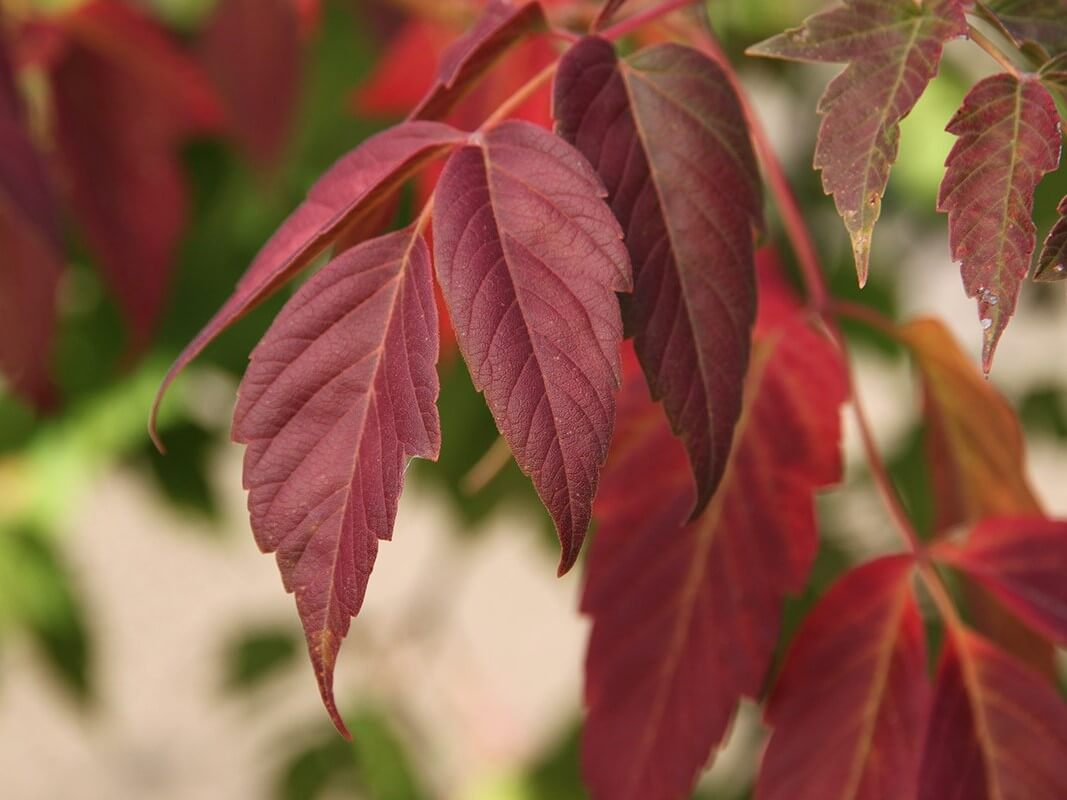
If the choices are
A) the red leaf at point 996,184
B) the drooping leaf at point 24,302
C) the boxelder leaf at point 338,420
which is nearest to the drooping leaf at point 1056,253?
the red leaf at point 996,184

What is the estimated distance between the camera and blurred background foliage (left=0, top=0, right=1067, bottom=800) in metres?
0.85

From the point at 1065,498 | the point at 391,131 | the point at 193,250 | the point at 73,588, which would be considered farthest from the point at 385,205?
the point at 1065,498

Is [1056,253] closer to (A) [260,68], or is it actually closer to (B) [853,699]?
(B) [853,699]

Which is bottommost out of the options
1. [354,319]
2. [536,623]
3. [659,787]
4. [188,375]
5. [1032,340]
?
[536,623]

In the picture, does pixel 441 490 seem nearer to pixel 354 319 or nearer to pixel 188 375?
pixel 188 375

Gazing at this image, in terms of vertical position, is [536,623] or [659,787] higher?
[659,787]

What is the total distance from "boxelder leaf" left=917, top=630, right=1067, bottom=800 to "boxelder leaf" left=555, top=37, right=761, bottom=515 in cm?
14

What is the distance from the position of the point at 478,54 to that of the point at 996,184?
147mm

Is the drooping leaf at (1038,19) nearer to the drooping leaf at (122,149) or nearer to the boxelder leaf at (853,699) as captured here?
the boxelder leaf at (853,699)

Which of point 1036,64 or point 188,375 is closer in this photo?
point 1036,64

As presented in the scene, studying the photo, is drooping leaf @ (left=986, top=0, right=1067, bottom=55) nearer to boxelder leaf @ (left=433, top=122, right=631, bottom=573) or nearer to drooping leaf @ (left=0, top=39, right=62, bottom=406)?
boxelder leaf @ (left=433, top=122, right=631, bottom=573)

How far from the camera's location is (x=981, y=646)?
1.30 feet

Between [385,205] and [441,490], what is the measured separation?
0.61 metres

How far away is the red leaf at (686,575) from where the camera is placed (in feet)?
1.30
